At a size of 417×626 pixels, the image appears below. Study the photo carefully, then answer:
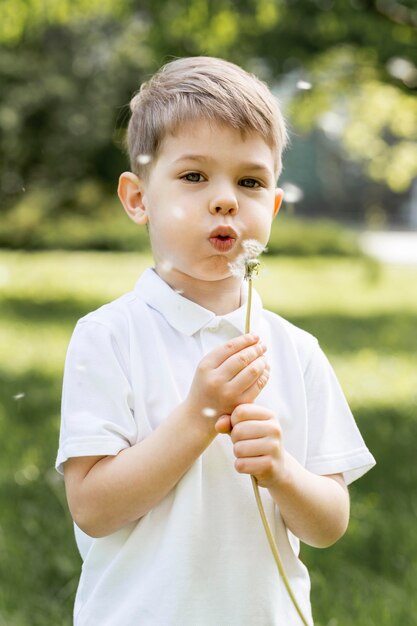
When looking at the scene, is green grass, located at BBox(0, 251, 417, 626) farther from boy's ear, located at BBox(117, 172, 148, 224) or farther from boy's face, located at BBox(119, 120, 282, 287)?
boy's ear, located at BBox(117, 172, 148, 224)

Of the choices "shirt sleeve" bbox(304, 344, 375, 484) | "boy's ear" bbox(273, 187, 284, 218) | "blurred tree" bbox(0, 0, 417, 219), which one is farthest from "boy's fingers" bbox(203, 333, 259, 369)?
"blurred tree" bbox(0, 0, 417, 219)

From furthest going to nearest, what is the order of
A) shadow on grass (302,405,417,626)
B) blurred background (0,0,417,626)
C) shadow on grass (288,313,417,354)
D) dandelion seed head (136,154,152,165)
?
shadow on grass (288,313,417,354)
blurred background (0,0,417,626)
shadow on grass (302,405,417,626)
dandelion seed head (136,154,152,165)

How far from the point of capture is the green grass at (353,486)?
10.0ft

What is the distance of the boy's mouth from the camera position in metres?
1.59

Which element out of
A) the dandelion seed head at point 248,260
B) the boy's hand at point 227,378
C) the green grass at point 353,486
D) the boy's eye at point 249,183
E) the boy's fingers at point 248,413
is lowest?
the green grass at point 353,486

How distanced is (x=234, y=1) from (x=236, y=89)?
5.01 metres

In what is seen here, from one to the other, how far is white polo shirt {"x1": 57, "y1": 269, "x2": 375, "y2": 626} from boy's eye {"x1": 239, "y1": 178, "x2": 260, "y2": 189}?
0.71 feet

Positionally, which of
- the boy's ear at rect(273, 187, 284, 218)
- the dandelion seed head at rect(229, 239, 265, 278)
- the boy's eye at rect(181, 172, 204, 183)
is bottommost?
the boy's ear at rect(273, 187, 284, 218)

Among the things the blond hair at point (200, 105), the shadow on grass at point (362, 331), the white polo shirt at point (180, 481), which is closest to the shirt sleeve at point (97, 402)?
the white polo shirt at point (180, 481)

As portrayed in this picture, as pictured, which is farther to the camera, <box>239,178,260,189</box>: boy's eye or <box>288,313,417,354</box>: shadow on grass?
<box>288,313,417,354</box>: shadow on grass

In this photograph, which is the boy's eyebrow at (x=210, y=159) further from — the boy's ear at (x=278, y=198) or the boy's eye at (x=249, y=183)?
the boy's ear at (x=278, y=198)

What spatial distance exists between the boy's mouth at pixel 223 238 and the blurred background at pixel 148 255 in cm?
7

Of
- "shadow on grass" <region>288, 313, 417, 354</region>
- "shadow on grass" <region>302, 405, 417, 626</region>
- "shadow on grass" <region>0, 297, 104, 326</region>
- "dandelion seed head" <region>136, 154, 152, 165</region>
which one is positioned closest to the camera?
"dandelion seed head" <region>136, 154, 152, 165</region>

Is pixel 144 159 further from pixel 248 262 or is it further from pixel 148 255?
Result: pixel 148 255
